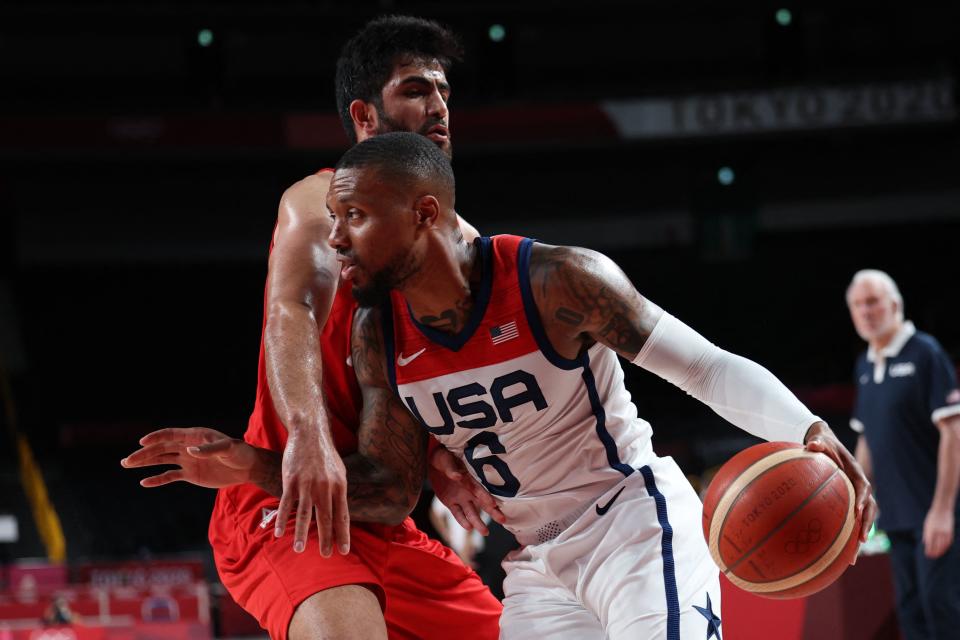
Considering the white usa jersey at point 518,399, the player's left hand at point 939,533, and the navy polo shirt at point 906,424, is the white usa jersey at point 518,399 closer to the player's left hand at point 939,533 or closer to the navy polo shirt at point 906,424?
the player's left hand at point 939,533

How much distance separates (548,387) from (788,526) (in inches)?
24.8

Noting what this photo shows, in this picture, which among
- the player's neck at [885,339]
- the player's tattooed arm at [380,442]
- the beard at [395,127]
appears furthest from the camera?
the player's neck at [885,339]

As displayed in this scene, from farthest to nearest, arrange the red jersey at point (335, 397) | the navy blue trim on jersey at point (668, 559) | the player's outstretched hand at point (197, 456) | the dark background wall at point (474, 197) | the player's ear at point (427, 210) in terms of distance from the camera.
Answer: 1. the dark background wall at point (474, 197)
2. the red jersey at point (335, 397)
3. the player's ear at point (427, 210)
4. the navy blue trim on jersey at point (668, 559)
5. the player's outstretched hand at point (197, 456)

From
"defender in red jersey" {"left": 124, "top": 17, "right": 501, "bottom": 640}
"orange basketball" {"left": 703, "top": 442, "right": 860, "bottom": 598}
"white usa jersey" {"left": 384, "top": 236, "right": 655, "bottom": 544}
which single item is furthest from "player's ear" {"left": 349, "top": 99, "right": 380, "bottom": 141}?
"orange basketball" {"left": 703, "top": 442, "right": 860, "bottom": 598}

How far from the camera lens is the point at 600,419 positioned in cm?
276

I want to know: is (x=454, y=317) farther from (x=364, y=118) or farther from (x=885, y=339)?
(x=885, y=339)

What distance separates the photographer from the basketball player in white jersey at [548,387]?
257 centimetres

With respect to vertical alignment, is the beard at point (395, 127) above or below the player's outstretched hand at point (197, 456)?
above

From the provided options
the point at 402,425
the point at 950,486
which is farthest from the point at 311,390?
the point at 950,486

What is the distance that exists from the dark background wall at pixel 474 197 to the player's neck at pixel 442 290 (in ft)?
39.9

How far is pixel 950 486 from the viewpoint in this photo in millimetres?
5000

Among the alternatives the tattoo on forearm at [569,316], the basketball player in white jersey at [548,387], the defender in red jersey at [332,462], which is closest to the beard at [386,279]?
the basketball player in white jersey at [548,387]

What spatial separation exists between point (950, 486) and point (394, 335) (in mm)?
3255

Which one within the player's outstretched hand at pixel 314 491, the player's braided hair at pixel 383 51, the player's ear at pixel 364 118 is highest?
the player's braided hair at pixel 383 51
